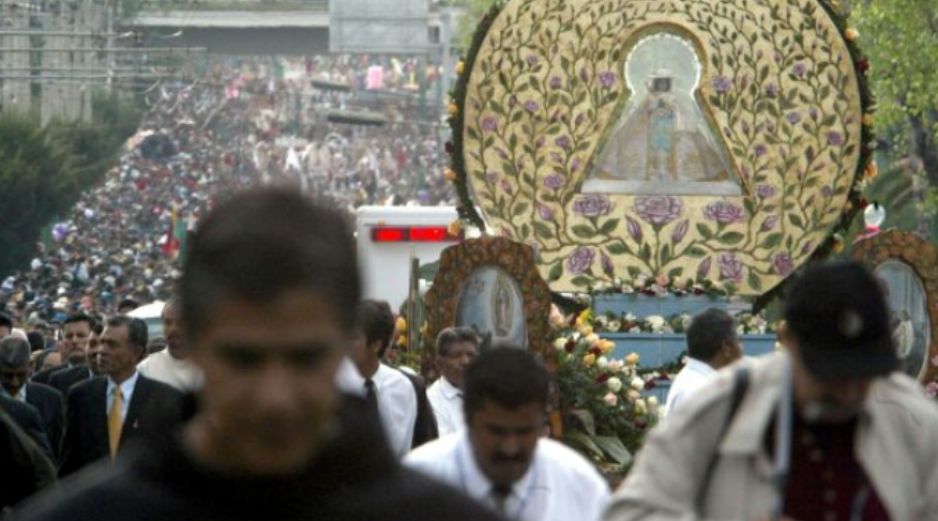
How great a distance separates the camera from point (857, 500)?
487cm

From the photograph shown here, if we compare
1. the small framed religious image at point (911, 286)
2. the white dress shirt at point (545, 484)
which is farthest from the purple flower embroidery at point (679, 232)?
the white dress shirt at point (545, 484)

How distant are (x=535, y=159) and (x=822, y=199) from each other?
1.92m

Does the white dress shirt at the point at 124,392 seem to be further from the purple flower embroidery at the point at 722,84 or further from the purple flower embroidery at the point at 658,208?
the purple flower embroidery at the point at 722,84

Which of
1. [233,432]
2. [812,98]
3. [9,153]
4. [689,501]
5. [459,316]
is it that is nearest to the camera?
[233,432]

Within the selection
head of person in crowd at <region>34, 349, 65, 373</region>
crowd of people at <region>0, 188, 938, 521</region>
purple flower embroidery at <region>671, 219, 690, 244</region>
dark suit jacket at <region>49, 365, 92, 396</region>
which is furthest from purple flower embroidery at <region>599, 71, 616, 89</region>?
crowd of people at <region>0, 188, 938, 521</region>

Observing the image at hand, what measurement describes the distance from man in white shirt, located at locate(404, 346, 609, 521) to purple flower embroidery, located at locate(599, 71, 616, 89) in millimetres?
12431

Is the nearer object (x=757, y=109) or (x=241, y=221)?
(x=241, y=221)

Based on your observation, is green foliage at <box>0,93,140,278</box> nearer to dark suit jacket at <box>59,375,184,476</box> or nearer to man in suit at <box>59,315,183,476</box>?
man in suit at <box>59,315,183,476</box>

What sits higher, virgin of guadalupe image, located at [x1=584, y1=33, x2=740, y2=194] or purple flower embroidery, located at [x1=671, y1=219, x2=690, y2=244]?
virgin of guadalupe image, located at [x1=584, y1=33, x2=740, y2=194]

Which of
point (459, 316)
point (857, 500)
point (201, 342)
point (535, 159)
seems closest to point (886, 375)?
point (857, 500)

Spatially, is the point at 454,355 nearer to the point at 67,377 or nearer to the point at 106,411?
the point at 106,411

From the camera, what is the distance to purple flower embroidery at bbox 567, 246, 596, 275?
62.0 ft

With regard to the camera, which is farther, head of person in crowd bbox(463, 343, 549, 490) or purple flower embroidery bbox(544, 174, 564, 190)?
purple flower embroidery bbox(544, 174, 564, 190)

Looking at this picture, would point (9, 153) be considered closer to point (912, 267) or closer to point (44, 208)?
point (44, 208)
